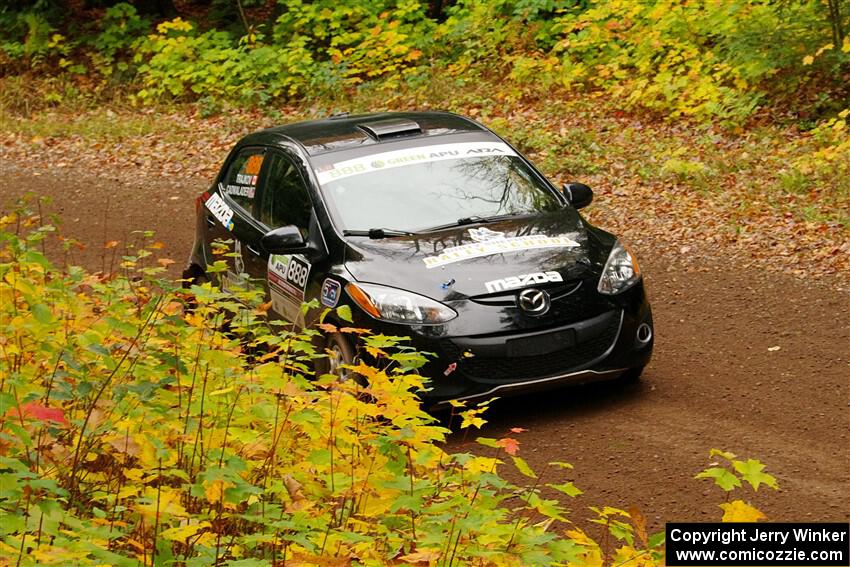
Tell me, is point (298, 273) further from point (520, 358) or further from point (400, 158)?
point (520, 358)

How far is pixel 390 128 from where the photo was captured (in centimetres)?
848

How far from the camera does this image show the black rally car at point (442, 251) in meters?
6.91

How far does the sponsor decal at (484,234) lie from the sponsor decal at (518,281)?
474 millimetres

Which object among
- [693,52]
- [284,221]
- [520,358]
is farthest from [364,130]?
[693,52]

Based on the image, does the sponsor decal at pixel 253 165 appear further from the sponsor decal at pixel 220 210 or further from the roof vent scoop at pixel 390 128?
the roof vent scoop at pixel 390 128

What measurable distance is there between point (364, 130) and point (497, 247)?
1.78 m

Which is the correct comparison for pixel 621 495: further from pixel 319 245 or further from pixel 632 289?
pixel 319 245

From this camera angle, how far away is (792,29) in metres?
13.8

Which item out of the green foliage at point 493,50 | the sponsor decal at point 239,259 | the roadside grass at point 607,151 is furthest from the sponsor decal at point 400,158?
the green foliage at point 493,50

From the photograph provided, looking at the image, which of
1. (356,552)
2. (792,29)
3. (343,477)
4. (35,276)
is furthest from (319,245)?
(792,29)

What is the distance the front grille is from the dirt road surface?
37 cm

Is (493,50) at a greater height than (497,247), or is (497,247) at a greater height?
(497,247)

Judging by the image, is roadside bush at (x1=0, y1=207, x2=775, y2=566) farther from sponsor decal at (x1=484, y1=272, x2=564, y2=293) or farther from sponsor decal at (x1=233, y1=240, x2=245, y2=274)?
sponsor decal at (x1=233, y1=240, x2=245, y2=274)

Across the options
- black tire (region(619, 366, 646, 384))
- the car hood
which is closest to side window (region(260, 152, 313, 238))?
the car hood
